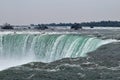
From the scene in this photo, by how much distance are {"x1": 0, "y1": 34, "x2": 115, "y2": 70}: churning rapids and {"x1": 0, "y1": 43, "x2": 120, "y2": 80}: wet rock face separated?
8163mm

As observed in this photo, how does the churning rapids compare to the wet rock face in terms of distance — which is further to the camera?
the churning rapids

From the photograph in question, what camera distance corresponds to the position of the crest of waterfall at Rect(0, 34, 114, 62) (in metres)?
33.7

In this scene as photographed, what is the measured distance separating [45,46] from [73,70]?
2036 cm

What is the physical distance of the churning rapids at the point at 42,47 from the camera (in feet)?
112

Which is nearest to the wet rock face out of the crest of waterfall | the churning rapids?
the crest of waterfall

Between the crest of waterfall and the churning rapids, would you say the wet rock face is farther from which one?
the churning rapids

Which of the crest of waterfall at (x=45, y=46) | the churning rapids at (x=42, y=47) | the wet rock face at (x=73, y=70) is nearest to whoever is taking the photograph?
the wet rock face at (x=73, y=70)

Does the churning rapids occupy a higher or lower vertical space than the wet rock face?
lower

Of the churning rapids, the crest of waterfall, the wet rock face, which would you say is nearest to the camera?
the wet rock face

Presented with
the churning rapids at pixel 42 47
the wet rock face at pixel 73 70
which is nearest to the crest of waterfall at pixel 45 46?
the churning rapids at pixel 42 47

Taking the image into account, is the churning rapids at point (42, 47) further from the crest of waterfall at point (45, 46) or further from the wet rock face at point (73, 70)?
the wet rock face at point (73, 70)

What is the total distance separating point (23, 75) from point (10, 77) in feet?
2.65

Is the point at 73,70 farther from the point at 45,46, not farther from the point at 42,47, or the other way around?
the point at 42,47

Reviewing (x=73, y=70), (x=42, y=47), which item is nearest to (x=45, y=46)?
(x=42, y=47)
